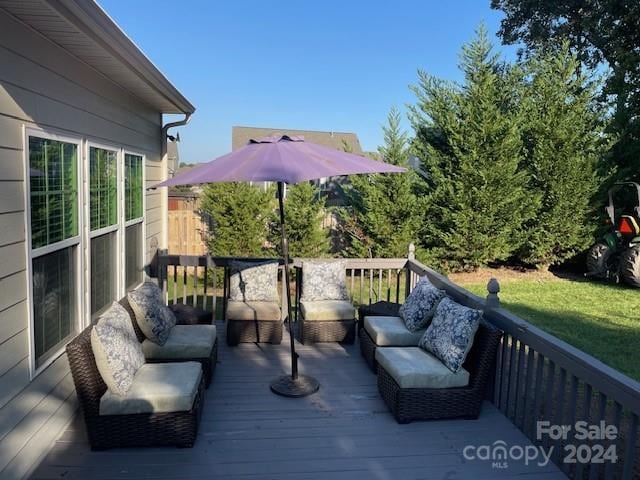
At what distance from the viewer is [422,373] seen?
3.27 meters

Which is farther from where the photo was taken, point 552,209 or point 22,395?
point 552,209

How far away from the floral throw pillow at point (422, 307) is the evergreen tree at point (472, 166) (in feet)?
15.6

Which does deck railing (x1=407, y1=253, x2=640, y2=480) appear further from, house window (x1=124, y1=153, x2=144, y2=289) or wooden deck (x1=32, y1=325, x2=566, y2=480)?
house window (x1=124, y1=153, x2=144, y2=289)

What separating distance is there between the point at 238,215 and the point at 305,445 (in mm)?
6097

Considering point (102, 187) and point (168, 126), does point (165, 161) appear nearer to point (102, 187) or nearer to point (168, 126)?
point (168, 126)

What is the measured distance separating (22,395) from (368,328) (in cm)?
274

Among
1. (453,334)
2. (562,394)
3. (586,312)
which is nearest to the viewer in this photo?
(562,394)

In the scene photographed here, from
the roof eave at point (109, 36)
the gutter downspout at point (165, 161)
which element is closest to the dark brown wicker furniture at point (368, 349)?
the roof eave at point (109, 36)

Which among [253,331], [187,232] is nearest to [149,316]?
[253,331]

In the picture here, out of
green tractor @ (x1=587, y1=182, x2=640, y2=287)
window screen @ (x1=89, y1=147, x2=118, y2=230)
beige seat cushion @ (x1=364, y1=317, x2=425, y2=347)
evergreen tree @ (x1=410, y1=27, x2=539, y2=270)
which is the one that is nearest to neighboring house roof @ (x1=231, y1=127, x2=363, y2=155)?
evergreen tree @ (x1=410, y1=27, x2=539, y2=270)

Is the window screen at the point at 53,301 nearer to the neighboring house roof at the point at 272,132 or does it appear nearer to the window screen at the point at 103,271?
the window screen at the point at 103,271

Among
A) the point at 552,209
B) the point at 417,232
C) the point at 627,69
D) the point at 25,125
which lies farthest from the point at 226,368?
the point at 627,69

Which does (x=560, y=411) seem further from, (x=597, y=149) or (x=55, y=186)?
(x=597, y=149)

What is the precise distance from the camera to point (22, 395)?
8.55 feet
